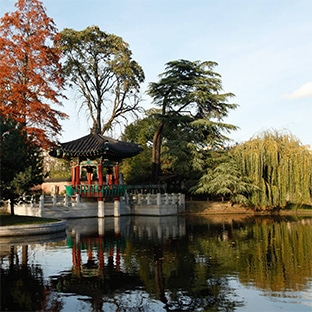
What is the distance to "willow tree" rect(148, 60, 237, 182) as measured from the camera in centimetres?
2836

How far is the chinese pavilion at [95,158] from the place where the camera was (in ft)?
81.3

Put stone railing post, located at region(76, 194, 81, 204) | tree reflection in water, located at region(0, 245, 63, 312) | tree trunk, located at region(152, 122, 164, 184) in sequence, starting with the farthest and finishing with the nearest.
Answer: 1. tree trunk, located at region(152, 122, 164, 184)
2. stone railing post, located at region(76, 194, 81, 204)
3. tree reflection in water, located at region(0, 245, 63, 312)

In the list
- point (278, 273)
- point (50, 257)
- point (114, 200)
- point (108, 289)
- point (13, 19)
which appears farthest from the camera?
point (114, 200)

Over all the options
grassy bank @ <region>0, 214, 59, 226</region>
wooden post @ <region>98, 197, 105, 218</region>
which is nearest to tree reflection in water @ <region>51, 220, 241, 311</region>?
grassy bank @ <region>0, 214, 59, 226</region>

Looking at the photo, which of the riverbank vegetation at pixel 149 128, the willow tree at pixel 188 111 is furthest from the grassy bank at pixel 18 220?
the willow tree at pixel 188 111

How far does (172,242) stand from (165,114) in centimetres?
1825

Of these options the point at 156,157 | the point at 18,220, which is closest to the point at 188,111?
the point at 156,157

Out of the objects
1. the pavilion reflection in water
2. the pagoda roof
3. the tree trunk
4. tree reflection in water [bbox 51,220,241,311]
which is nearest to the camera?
tree reflection in water [bbox 51,220,241,311]

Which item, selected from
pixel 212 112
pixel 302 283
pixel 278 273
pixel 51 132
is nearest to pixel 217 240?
pixel 278 273

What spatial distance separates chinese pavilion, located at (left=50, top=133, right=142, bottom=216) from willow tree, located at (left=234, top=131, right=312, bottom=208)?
794cm

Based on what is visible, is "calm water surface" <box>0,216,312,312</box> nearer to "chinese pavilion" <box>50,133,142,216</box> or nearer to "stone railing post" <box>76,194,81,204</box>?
"stone railing post" <box>76,194,81,204</box>

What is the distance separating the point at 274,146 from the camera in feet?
86.8

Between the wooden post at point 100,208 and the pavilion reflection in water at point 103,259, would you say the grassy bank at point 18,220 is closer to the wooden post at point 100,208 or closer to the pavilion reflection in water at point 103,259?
the pavilion reflection in water at point 103,259

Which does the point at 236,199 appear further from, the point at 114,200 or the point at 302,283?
the point at 302,283
